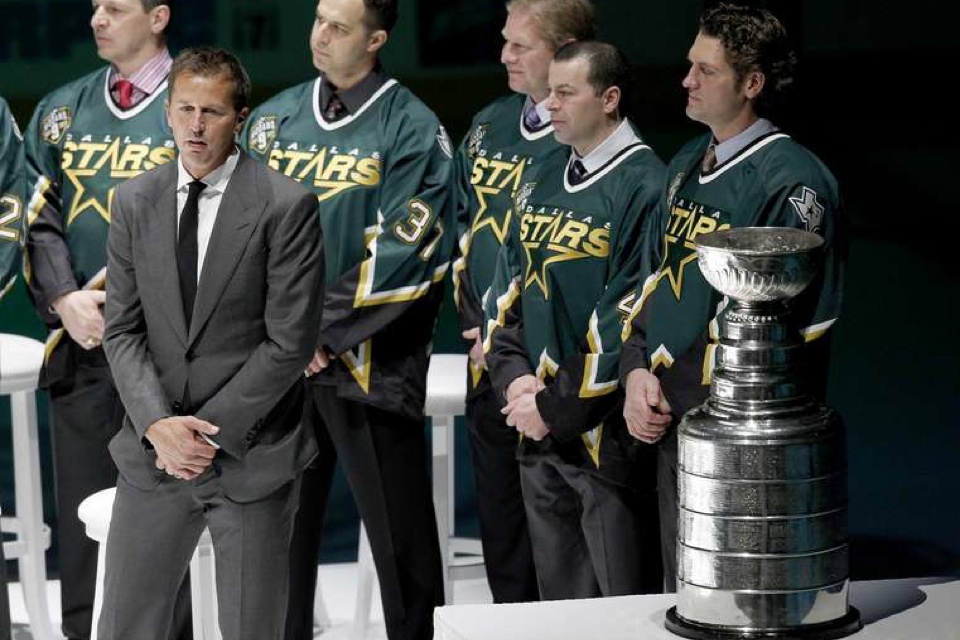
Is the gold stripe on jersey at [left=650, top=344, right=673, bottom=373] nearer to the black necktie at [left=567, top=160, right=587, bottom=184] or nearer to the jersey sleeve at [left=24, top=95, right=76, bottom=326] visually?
the black necktie at [left=567, top=160, right=587, bottom=184]

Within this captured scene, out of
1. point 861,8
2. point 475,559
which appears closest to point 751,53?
point 475,559

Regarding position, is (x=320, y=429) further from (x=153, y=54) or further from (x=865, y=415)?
(x=865, y=415)

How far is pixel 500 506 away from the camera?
4145mm

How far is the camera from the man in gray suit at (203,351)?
3.19 metres

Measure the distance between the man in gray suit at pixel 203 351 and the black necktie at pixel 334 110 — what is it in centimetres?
74

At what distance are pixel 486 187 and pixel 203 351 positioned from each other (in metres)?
1.05

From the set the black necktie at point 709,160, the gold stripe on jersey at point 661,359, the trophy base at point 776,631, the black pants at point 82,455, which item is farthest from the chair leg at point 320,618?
the trophy base at point 776,631

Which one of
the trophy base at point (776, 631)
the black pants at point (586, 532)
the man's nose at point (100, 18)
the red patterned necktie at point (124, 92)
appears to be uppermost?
the man's nose at point (100, 18)

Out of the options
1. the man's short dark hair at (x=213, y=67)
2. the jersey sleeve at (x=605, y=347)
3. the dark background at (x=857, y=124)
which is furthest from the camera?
the dark background at (x=857, y=124)

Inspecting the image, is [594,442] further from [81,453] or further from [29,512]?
[29,512]

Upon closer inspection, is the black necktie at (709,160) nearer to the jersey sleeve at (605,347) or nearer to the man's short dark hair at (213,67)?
the jersey sleeve at (605,347)

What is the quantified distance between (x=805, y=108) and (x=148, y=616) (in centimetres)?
298

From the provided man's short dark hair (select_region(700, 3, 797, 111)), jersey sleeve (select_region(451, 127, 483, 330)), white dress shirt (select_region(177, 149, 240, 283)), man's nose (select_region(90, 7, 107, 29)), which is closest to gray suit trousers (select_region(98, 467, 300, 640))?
white dress shirt (select_region(177, 149, 240, 283))

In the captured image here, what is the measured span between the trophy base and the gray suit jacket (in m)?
1.26
